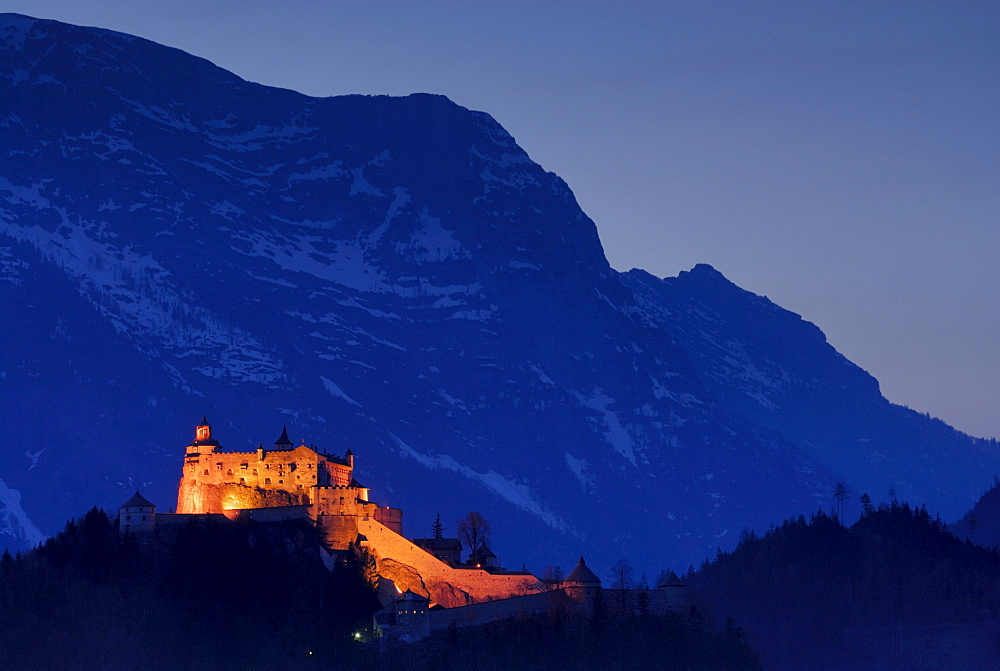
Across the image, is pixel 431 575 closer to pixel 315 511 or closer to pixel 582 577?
pixel 315 511

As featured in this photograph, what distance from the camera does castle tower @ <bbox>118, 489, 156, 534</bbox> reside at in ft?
560

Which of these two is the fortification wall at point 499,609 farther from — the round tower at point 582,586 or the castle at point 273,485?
the castle at point 273,485

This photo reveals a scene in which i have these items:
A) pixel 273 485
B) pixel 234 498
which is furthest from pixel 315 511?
pixel 234 498

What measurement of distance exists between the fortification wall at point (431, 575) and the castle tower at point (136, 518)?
61.1ft

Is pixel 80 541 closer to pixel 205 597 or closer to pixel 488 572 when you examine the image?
pixel 205 597

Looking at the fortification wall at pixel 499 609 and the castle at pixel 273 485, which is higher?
the castle at pixel 273 485

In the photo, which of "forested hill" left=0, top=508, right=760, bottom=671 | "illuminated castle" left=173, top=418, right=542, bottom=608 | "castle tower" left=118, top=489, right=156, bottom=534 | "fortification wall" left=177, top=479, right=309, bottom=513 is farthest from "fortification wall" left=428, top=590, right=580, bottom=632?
"castle tower" left=118, top=489, right=156, bottom=534

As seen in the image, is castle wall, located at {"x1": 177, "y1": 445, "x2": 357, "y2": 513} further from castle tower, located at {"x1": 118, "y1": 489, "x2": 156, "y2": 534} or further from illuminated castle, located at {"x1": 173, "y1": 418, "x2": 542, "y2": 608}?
castle tower, located at {"x1": 118, "y1": 489, "x2": 156, "y2": 534}

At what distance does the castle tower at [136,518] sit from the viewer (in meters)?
171

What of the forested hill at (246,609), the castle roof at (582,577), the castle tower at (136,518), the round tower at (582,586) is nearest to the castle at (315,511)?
the castle tower at (136,518)

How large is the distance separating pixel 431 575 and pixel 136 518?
2675cm

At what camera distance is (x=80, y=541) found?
172m

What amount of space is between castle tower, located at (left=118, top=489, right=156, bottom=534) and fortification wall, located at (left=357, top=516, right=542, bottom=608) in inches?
733

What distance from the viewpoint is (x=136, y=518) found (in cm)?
17088
